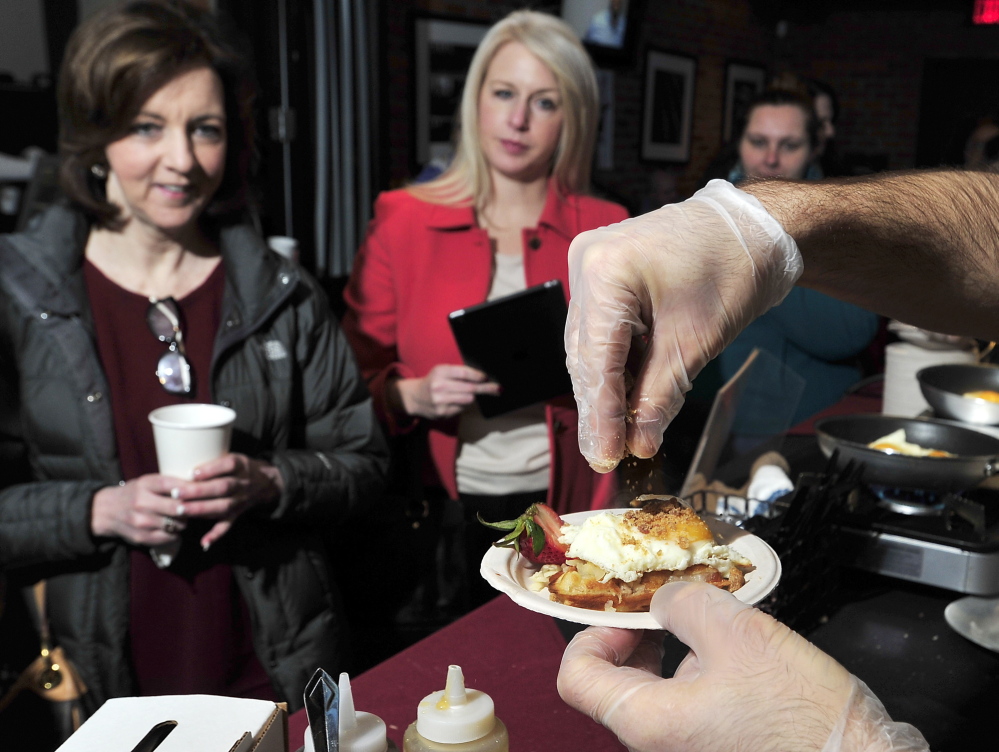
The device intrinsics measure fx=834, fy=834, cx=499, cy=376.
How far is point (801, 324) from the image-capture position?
9.62 ft

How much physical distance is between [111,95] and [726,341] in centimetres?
156

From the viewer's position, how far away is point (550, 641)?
141 cm

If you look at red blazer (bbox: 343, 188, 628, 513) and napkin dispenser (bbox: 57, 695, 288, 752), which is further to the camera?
red blazer (bbox: 343, 188, 628, 513)

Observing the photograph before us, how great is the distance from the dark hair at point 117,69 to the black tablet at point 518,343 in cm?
82

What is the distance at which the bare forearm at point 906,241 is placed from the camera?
109 centimetres

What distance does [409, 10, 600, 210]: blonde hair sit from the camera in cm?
255

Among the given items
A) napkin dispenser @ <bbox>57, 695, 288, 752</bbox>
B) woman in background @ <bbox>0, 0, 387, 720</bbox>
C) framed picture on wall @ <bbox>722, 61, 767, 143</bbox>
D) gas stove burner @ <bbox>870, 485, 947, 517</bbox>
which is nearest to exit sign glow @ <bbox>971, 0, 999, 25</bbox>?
framed picture on wall @ <bbox>722, 61, 767, 143</bbox>

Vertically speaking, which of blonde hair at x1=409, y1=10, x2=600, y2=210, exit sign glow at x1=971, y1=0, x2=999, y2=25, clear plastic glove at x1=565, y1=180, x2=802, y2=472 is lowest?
clear plastic glove at x1=565, y1=180, x2=802, y2=472

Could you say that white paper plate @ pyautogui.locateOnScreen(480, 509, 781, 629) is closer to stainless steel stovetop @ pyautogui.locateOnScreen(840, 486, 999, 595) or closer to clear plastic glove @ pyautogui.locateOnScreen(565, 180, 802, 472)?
→ clear plastic glove @ pyautogui.locateOnScreen(565, 180, 802, 472)

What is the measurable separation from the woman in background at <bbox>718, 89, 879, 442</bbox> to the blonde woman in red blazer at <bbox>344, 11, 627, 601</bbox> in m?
0.68

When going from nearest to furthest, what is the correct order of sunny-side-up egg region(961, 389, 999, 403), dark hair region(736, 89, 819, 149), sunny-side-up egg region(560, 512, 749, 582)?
sunny-side-up egg region(560, 512, 749, 582), sunny-side-up egg region(961, 389, 999, 403), dark hair region(736, 89, 819, 149)

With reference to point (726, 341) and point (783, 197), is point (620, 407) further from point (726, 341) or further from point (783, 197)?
point (783, 197)

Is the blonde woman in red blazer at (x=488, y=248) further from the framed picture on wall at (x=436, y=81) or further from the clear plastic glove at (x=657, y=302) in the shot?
the framed picture on wall at (x=436, y=81)

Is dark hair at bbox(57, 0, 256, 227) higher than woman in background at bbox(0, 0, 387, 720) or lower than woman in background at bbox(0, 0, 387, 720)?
higher
